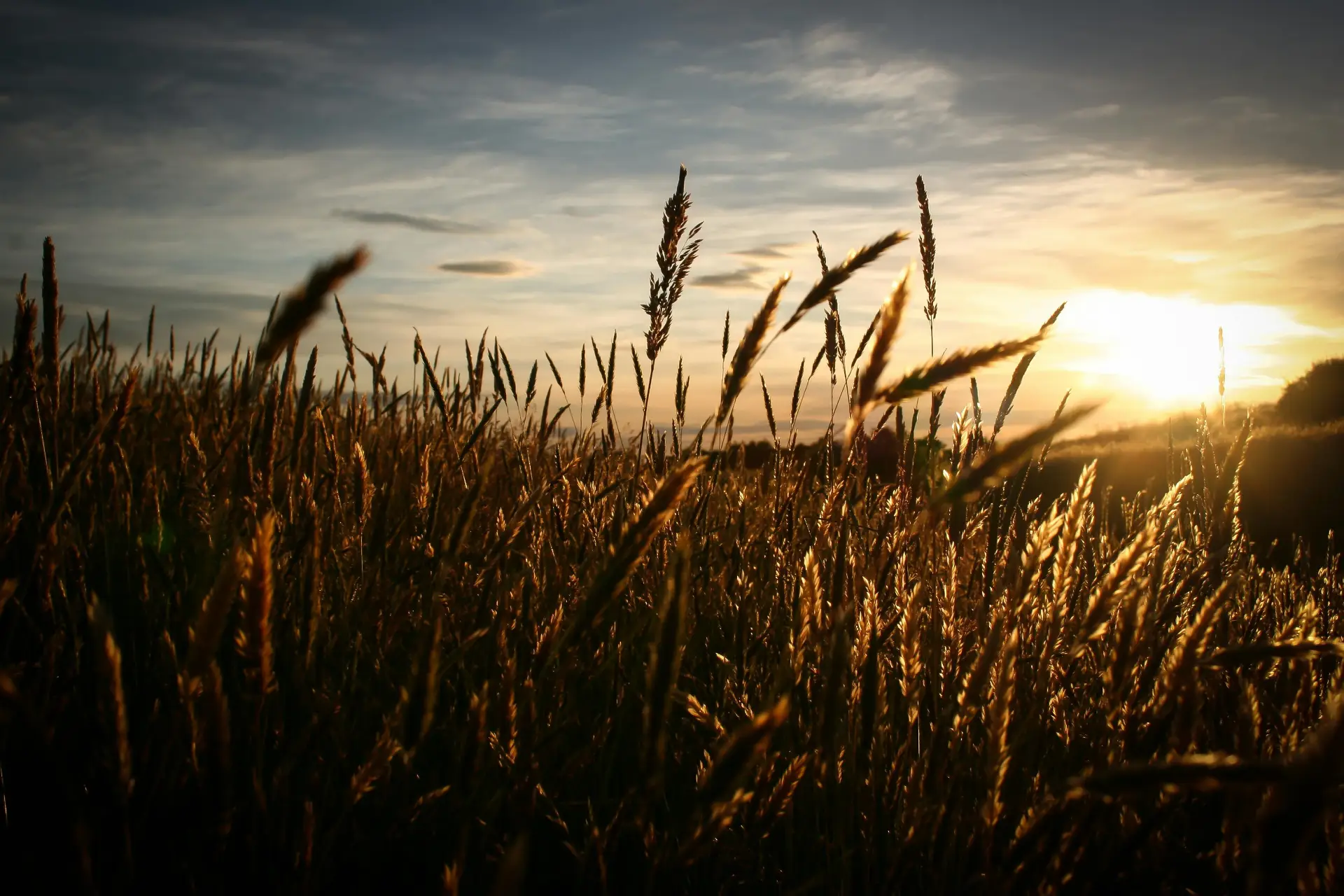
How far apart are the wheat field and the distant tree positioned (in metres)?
11.6

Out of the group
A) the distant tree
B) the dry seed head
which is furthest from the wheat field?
the distant tree

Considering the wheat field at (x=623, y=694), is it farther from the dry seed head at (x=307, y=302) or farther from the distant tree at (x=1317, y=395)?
the distant tree at (x=1317, y=395)

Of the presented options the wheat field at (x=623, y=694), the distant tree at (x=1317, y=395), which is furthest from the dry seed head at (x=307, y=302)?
the distant tree at (x=1317, y=395)

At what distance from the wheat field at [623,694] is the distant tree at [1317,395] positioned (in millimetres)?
11636

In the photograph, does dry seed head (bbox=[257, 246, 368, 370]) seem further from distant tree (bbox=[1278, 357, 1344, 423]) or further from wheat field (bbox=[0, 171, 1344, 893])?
distant tree (bbox=[1278, 357, 1344, 423])

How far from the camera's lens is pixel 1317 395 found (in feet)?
38.7

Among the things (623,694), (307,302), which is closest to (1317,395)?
(623,694)

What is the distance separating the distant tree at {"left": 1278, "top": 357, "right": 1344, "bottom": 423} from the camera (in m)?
11.3

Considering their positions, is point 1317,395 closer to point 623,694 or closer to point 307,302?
point 623,694

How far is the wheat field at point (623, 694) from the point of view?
0.88 metres

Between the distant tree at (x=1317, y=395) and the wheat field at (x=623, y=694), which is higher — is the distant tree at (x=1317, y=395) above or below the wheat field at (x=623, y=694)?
above

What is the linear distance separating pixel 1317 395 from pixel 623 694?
13.8 meters

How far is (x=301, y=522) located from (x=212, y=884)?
2.92ft

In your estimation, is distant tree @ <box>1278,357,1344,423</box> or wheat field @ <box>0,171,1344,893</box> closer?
wheat field @ <box>0,171,1344,893</box>
